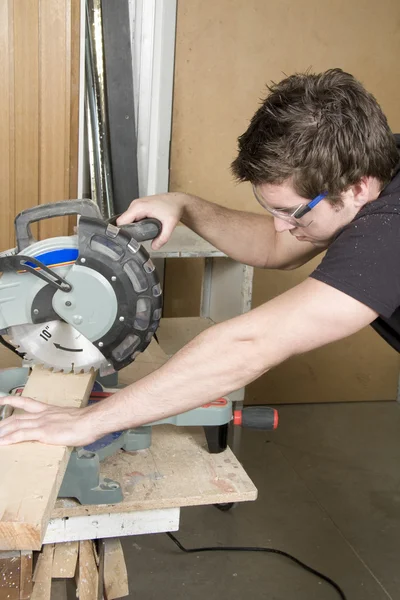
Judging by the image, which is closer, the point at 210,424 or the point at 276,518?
the point at 210,424

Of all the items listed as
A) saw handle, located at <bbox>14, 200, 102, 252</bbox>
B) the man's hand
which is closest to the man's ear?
Answer: saw handle, located at <bbox>14, 200, 102, 252</bbox>

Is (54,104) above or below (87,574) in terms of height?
above

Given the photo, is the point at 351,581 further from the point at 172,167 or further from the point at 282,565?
the point at 172,167

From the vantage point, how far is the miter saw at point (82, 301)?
1339 mm

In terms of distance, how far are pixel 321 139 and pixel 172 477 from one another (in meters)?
0.74

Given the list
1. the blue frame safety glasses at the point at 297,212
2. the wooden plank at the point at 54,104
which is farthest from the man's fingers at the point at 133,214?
the wooden plank at the point at 54,104

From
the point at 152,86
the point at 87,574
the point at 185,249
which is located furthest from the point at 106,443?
the point at 152,86

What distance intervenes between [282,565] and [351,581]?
0.79 ft

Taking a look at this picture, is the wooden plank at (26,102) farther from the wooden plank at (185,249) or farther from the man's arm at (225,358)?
the man's arm at (225,358)

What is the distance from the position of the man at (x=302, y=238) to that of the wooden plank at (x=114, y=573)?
36 cm

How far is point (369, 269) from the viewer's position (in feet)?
4.05

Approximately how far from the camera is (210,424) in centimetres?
148

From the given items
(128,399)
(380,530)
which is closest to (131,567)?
(380,530)

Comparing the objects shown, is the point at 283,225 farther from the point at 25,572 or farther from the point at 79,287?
the point at 25,572
